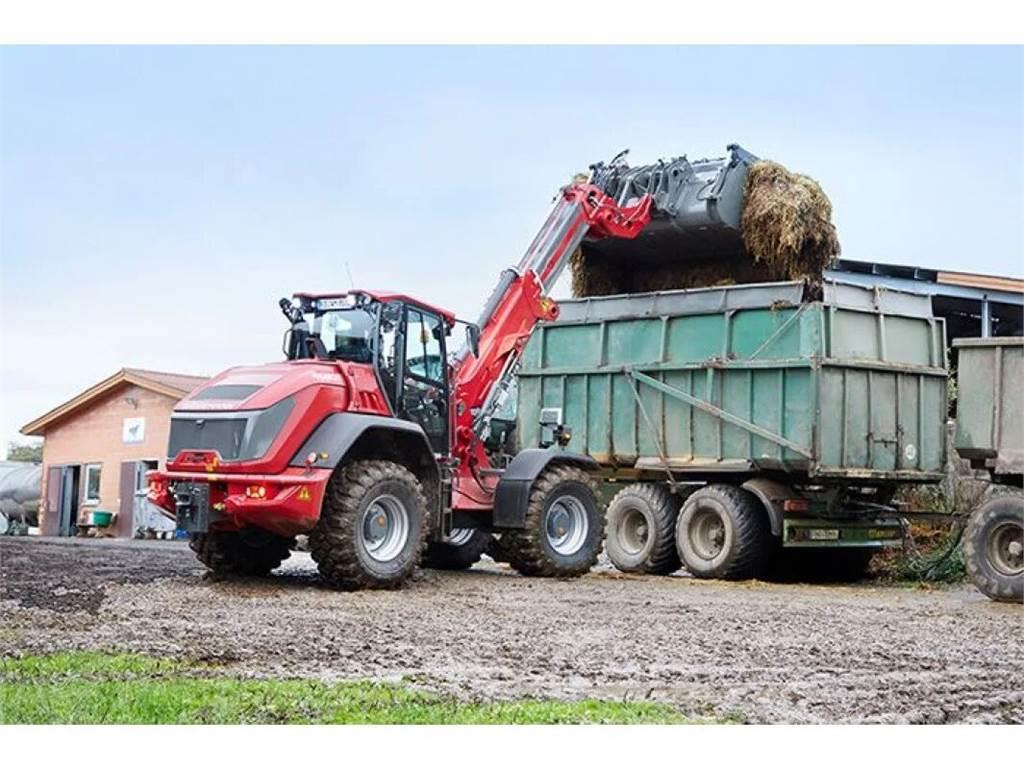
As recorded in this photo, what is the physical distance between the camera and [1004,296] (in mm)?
19469

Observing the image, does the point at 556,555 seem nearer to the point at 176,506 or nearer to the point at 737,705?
the point at 176,506

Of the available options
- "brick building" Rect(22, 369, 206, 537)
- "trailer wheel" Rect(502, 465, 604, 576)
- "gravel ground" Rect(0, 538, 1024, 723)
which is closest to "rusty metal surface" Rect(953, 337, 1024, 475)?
"gravel ground" Rect(0, 538, 1024, 723)

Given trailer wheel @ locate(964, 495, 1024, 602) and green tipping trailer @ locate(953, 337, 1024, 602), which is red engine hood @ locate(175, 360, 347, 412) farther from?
trailer wheel @ locate(964, 495, 1024, 602)

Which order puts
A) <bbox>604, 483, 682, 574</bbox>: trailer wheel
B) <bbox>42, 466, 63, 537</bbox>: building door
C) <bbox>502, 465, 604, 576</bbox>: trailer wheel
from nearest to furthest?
<bbox>502, 465, 604, 576</bbox>: trailer wheel → <bbox>604, 483, 682, 574</bbox>: trailer wheel → <bbox>42, 466, 63, 537</bbox>: building door

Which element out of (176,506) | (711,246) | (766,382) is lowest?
(176,506)

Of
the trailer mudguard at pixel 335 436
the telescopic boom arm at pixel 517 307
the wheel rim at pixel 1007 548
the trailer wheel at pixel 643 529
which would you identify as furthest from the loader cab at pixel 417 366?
the wheel rim at pixel 1007 548

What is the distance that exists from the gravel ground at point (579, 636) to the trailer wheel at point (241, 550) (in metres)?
0.18

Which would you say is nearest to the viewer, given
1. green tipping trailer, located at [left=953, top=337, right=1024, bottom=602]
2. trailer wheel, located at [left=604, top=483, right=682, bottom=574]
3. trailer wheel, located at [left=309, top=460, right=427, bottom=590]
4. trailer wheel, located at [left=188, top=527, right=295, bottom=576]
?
trailer wheel, located at [left=309, top=460, right=427, bottom=590]

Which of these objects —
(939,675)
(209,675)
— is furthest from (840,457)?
(209,675)

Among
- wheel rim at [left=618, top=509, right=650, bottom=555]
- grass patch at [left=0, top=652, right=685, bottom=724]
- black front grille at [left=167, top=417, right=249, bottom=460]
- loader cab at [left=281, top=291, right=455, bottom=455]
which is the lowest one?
grass patch at [left=0, top=652, right=685, bottom=724]

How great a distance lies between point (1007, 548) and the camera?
10.8 metres

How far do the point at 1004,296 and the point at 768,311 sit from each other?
8005mm

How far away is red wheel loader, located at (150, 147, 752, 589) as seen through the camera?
9.86 m

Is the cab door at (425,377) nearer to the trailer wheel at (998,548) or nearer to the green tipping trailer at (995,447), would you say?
the green tipping trailer at (995,447)
